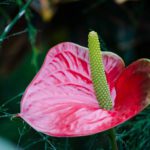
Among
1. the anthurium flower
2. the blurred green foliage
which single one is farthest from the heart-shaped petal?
the blurred green foliage

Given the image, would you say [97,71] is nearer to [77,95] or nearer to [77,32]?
[77,95]

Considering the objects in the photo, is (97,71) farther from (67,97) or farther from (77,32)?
(77,32)

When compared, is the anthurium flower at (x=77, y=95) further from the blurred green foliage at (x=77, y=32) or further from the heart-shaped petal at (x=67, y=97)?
the blurred green foliage at (x=77, y=32)

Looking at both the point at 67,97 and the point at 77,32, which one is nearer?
the point at 67,97

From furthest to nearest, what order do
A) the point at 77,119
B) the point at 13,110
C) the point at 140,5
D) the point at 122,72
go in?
1. the point at 140,5
2. the point at 13,110
3. the point at 122,72
4. the point at 77,119

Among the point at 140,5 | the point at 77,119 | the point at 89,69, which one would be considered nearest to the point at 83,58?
the point at 89,69

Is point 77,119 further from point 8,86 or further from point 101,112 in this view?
point 8,86

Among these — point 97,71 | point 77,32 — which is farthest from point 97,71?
point 77,32

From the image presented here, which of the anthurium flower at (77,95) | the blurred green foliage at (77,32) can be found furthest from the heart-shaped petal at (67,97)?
the blurred green foliage at (77,32)

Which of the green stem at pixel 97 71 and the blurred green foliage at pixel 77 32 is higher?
the green stem at pixel 97 71
